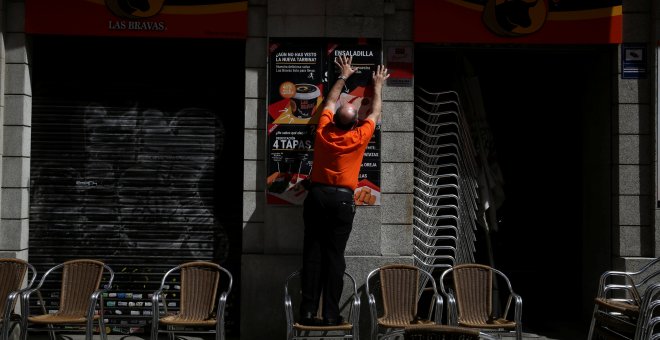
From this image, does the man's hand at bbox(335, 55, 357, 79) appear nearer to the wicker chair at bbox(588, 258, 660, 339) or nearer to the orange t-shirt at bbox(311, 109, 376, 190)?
the orange t-shirt at bbox(311, 109, 376, 190)

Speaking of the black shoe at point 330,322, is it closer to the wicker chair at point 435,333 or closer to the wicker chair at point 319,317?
the wicker chair at point 319,317

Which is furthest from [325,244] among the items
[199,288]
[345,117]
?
[199,288]

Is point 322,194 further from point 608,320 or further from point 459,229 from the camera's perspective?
point 608,320

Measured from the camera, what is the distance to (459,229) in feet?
26.7

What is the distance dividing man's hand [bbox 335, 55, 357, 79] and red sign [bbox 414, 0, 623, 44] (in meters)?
0.79

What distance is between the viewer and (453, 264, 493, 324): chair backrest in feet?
23.7

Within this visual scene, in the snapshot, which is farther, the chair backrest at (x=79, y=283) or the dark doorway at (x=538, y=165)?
the dark doorway at (x=538, y=165)

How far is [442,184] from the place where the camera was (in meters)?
8.45

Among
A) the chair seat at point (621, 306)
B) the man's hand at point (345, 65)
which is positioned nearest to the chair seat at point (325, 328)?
the chair seat at point (621, 306)

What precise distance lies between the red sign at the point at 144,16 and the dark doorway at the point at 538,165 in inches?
92.6

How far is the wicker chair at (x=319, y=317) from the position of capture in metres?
6.61

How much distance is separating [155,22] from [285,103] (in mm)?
1613

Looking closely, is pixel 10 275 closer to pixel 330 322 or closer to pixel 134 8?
pixel 134 8

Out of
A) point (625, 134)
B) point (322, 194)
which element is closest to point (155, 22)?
point (322, 194)
